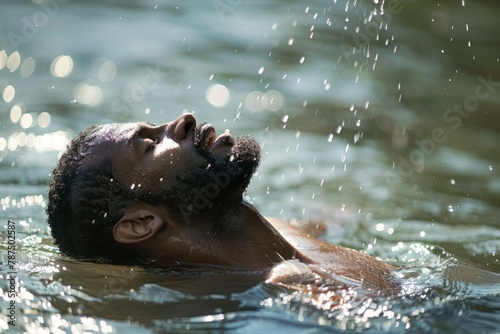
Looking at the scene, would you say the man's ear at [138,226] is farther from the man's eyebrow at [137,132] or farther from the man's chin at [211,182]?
the man's eyebrow at [137,132]

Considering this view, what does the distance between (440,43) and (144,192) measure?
298 inches

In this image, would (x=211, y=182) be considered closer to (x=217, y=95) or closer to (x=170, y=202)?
(x=170, y=202)

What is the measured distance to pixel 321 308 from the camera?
5.66m

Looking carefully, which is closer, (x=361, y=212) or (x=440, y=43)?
→ (x=361, y=212)

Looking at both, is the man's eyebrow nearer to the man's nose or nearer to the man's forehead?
the man's forehead

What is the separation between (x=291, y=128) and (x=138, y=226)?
4.39m

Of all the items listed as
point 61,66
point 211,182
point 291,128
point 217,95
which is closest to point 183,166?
point 211,182

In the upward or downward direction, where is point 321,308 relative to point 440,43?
downward

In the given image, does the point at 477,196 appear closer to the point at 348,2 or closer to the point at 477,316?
the point at 477,316

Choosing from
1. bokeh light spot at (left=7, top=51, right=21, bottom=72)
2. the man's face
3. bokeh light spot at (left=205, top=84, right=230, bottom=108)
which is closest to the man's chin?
the man's face

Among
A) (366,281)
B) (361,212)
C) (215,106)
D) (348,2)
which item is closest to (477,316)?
(366,281)

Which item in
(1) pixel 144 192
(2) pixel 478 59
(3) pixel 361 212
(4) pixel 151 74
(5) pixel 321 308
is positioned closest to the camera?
(5) pixel 321 308

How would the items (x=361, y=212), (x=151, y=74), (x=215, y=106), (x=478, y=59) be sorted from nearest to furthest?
(x=361, y=212)
(x=215, y=106)
(x=151, y=74)
(x=478, y=59)

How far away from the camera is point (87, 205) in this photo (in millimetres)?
6172
